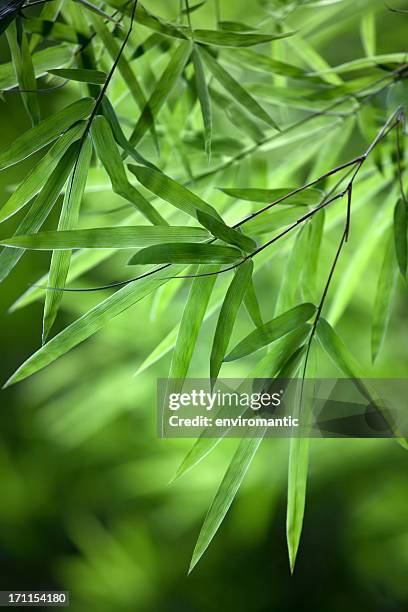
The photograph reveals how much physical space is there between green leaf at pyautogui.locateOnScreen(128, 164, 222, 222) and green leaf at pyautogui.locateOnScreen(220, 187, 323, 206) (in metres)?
0.08

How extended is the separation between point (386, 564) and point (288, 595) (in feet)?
0.56

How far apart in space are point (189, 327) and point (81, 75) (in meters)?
0.19

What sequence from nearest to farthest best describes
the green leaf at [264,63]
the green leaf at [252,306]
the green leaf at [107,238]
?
the green leaf at [107,238] → the green leaf at [252,306] → the green leaf at [264,63]

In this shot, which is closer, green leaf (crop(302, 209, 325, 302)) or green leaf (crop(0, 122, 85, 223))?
green leaf (crop(0, 122, 85, 223))

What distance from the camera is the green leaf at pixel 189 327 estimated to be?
420 millimetres

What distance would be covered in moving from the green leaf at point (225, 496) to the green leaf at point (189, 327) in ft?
0.24

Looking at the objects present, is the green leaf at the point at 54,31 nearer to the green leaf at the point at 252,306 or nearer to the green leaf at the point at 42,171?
the green leaf at the point at 42,171

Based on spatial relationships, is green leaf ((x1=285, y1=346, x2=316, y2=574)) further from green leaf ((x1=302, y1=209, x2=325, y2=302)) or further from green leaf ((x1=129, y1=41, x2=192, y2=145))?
green leaf ((x1=129, y1=41, x2=192, y2=145))

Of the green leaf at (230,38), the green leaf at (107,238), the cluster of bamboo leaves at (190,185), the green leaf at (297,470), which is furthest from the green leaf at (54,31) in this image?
the green leaf at (297,470)

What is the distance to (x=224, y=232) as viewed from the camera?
1.25ft

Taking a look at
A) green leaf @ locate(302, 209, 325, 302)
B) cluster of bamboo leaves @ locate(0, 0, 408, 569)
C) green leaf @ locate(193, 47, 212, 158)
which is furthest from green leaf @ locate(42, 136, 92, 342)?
green leaf @ locate(302, 209, 325, 302)

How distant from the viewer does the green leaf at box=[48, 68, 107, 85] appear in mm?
369

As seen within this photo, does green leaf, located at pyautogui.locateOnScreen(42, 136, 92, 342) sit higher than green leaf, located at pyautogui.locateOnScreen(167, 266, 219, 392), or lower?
higher

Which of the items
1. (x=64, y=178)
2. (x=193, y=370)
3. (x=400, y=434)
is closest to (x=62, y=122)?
(x=64, y=178)
